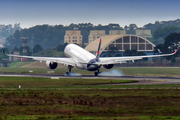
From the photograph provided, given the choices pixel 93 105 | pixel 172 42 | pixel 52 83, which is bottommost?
pixel 52 83

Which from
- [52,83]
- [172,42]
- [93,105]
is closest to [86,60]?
[52,83]

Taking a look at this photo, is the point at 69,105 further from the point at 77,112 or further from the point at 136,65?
the point at 136,65

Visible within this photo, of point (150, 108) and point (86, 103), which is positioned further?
point (86, 103)

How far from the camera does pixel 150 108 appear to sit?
41969 millimetres

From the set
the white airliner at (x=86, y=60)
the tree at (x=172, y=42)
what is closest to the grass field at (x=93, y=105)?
the white airliner at (x=86, y=60)

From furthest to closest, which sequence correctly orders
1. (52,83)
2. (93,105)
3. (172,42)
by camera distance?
(172,42) → (52,83) → (93,105)

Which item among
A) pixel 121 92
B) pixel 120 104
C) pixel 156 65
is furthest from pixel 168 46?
pixel 120 104

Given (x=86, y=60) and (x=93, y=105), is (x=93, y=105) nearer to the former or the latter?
(x=93, y=105)

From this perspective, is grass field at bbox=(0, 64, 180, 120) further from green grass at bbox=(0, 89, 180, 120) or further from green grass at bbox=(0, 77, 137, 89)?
green grass at bbox=(0, 77, 137, 89)

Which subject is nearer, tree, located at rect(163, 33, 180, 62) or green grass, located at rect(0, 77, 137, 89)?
green grass, located at rect(0, 77, 137, 89)

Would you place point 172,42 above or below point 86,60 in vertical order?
above

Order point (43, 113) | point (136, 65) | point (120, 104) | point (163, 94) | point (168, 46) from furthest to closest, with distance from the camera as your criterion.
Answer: point (168, 46), point (136, 65), point (163, 94), point (120, 104), point (43, 113)

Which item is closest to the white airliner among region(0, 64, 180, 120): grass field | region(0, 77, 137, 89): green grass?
region(0, 77, 137, 89): green grass

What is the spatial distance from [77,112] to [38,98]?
36.9ft
